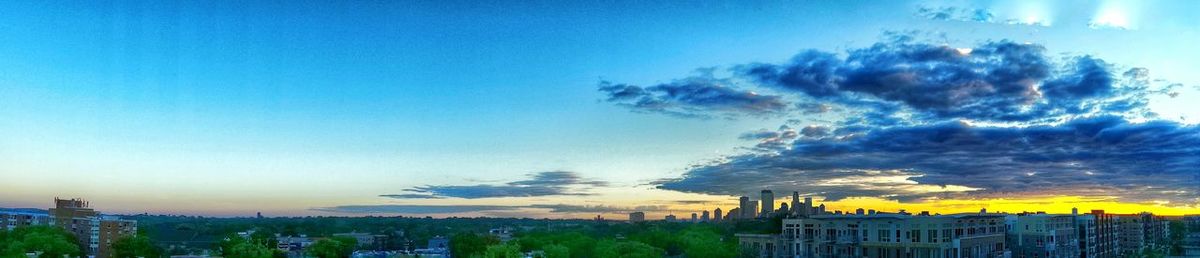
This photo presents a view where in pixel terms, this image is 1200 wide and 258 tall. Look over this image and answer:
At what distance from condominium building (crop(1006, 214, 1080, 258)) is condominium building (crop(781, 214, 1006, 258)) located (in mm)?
4789

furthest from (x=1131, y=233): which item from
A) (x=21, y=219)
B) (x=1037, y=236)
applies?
(x=21, y=219)

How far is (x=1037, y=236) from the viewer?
42.2 metres

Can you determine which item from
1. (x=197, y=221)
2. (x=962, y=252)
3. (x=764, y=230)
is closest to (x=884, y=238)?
(x=962, y=252)

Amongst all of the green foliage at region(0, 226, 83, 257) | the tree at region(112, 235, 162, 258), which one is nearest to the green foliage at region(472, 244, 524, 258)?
the green foliage at region(0, 226, 83, 257)

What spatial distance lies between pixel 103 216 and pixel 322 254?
1219 inches

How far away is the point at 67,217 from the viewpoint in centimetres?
6631

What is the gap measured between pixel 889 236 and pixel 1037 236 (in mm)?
A: 12201

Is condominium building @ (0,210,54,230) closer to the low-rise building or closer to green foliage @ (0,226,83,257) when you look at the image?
green foliage @ (0,226,83,257)

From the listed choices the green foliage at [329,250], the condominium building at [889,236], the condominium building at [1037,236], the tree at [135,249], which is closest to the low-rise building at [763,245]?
the condominium building at [889,236]

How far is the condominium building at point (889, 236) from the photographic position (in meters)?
33.2

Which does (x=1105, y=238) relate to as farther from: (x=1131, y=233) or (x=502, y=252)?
(x=502, y=252)

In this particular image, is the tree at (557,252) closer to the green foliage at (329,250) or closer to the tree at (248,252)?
the tree at (248,252)

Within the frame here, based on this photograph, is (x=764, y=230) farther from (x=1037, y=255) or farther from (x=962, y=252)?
(x=962, y=252)

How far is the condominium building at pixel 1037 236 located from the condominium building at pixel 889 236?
4.79m
